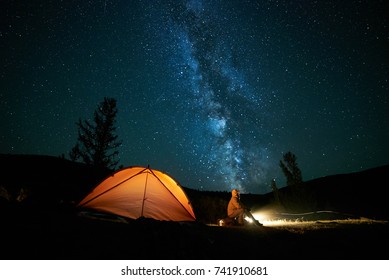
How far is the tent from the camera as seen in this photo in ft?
20.6

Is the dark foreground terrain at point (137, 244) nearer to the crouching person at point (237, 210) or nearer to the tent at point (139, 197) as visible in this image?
the tent at point (139, 197)

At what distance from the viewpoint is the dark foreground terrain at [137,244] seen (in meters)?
2.60

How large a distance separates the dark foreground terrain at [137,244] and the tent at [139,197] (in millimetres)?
2496

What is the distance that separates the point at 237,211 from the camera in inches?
283

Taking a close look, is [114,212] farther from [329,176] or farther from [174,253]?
[329,176]

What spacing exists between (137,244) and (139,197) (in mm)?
3682

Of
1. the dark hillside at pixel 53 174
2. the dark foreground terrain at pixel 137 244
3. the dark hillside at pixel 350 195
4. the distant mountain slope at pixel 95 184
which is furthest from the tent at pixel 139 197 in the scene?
the dark hillside at pixel 350 195

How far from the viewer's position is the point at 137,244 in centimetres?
302

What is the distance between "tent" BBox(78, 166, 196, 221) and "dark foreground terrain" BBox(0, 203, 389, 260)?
8.19 ft

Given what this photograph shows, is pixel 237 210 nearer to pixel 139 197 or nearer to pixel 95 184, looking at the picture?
pixel 139 197

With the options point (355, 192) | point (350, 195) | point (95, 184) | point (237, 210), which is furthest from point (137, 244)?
point (355, 192)

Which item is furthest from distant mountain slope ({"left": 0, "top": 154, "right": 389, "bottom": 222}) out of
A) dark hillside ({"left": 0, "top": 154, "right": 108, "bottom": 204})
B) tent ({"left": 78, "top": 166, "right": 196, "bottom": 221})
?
tent ({"left": 78, "top": 166, "right": 196, "bottom": 221})
